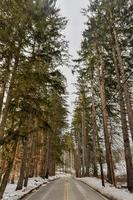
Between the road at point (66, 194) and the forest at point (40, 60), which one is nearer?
the forest at point (40, 60)

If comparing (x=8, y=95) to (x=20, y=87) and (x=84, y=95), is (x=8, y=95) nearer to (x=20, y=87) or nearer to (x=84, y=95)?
(x=20, y=87)

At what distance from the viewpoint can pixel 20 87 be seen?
37.4 feet

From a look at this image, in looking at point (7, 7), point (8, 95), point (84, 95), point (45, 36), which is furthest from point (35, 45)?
point (84, 95)

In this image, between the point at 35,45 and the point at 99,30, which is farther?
the point at 99,30

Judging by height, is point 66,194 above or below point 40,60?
below

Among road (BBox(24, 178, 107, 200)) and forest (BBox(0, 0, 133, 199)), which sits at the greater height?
forest (BBox(0, 0, 133, 199))

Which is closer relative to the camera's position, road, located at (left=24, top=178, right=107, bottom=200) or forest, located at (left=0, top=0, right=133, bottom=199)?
forest, located at (left=0, top=0, right=133, bottom=199)

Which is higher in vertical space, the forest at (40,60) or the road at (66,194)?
the forest at (40,60)

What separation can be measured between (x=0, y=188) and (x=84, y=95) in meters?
25.2

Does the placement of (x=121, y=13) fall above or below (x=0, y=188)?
above

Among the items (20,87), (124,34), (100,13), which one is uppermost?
(100,13)

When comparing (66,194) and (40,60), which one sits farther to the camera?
(66,194)

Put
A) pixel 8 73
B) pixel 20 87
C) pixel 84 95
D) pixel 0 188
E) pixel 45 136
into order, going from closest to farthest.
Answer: pixel 8 73 → pixel 20 87 → pixel 0 188 → pixel 84 95 → pixel 45 136

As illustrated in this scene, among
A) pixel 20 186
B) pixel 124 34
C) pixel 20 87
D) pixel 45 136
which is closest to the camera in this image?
pixel 20 87
